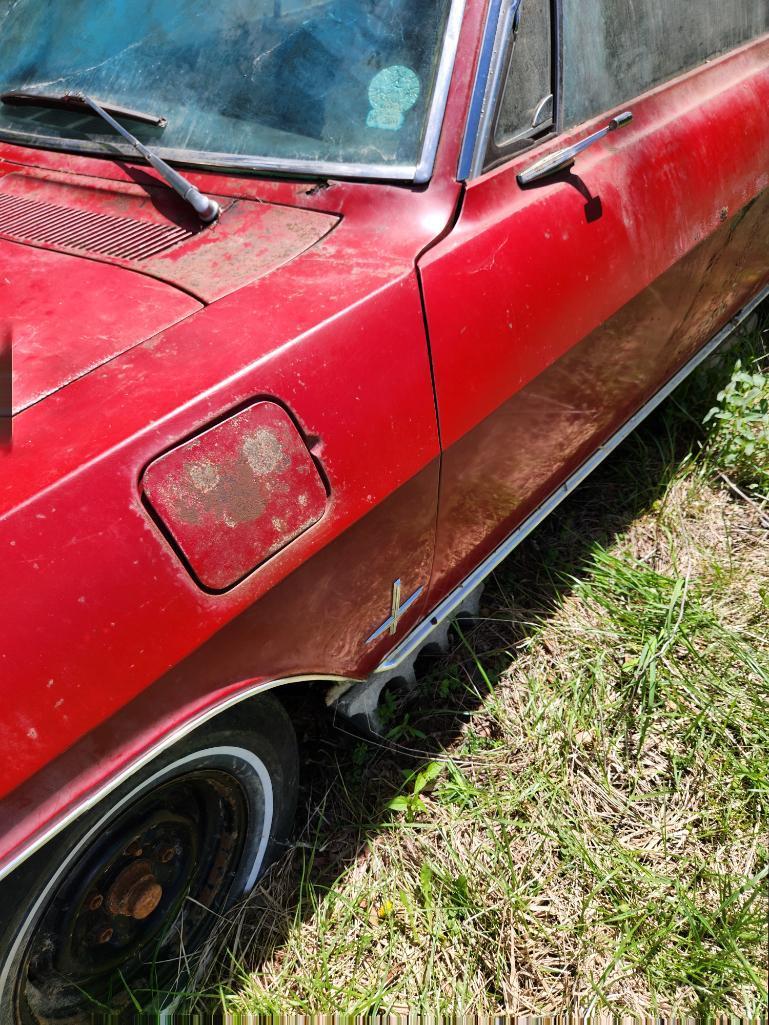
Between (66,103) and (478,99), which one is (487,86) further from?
(66,103)

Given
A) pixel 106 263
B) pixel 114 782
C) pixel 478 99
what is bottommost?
pixel 114 782

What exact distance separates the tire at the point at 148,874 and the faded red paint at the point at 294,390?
0.64 ft

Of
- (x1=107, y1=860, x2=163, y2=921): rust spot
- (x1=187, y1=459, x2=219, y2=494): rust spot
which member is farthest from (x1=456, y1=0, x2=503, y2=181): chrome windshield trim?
(x1=107, y1=860, x2=163, y2=921): rust spot

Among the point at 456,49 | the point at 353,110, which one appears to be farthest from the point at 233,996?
the point at 456,49

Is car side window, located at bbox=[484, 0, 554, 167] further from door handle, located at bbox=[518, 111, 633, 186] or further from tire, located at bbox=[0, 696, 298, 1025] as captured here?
tire, located at bbox=[0, 696, 298, 1025]

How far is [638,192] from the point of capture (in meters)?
2.05

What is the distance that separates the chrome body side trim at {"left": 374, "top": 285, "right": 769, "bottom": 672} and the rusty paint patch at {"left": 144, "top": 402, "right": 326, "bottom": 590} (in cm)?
59

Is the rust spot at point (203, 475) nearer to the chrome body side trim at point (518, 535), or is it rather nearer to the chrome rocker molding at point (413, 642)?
the chrome rocker molding at point (413, 642)

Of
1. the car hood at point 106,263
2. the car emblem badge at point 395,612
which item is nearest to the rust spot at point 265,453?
the car hood at point 106,263

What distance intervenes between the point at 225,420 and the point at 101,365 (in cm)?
24

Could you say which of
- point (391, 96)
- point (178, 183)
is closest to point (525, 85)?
point (391, 96)

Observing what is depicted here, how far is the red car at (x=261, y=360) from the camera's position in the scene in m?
1.26

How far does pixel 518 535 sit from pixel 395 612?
0.52 metres

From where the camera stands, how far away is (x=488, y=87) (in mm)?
1748
